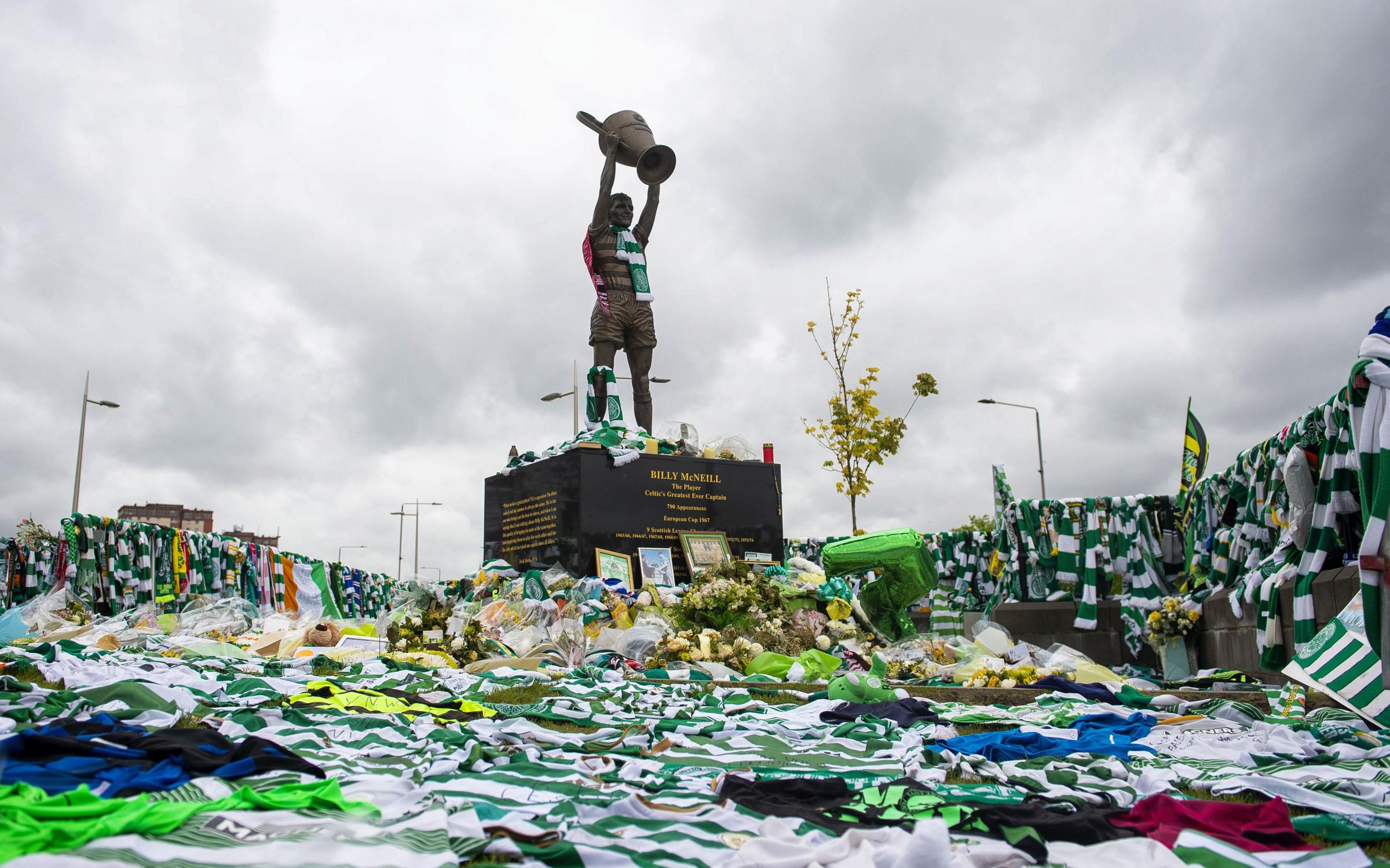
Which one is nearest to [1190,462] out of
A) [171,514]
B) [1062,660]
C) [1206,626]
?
[1206,626]

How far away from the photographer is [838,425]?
18.7 m

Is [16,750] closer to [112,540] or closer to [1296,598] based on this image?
[1296,598]

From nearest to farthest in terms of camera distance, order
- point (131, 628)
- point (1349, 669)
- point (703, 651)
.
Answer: point (1349, 669) < point (703, 651) < point (131, 628)

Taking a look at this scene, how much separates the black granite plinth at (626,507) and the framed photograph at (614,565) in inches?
4.8

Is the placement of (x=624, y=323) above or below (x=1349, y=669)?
above

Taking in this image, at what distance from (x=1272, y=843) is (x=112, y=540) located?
1402 centimetres

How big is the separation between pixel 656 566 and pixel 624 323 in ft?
12.1

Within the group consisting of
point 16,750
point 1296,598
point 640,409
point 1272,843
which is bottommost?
point 1272,843

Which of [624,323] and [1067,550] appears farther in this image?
[624,323]

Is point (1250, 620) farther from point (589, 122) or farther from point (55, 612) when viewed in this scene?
point (55, 612)

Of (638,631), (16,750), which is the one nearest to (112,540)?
(638,631)

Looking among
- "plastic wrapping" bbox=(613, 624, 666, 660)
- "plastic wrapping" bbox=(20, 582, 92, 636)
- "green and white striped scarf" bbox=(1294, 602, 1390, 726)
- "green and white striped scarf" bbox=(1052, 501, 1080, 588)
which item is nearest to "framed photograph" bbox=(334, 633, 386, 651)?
"plastic wrapping" bbox=(613, 624, 666, 660)

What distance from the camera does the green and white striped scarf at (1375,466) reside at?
16.4 ft

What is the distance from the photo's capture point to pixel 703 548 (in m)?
11.7
